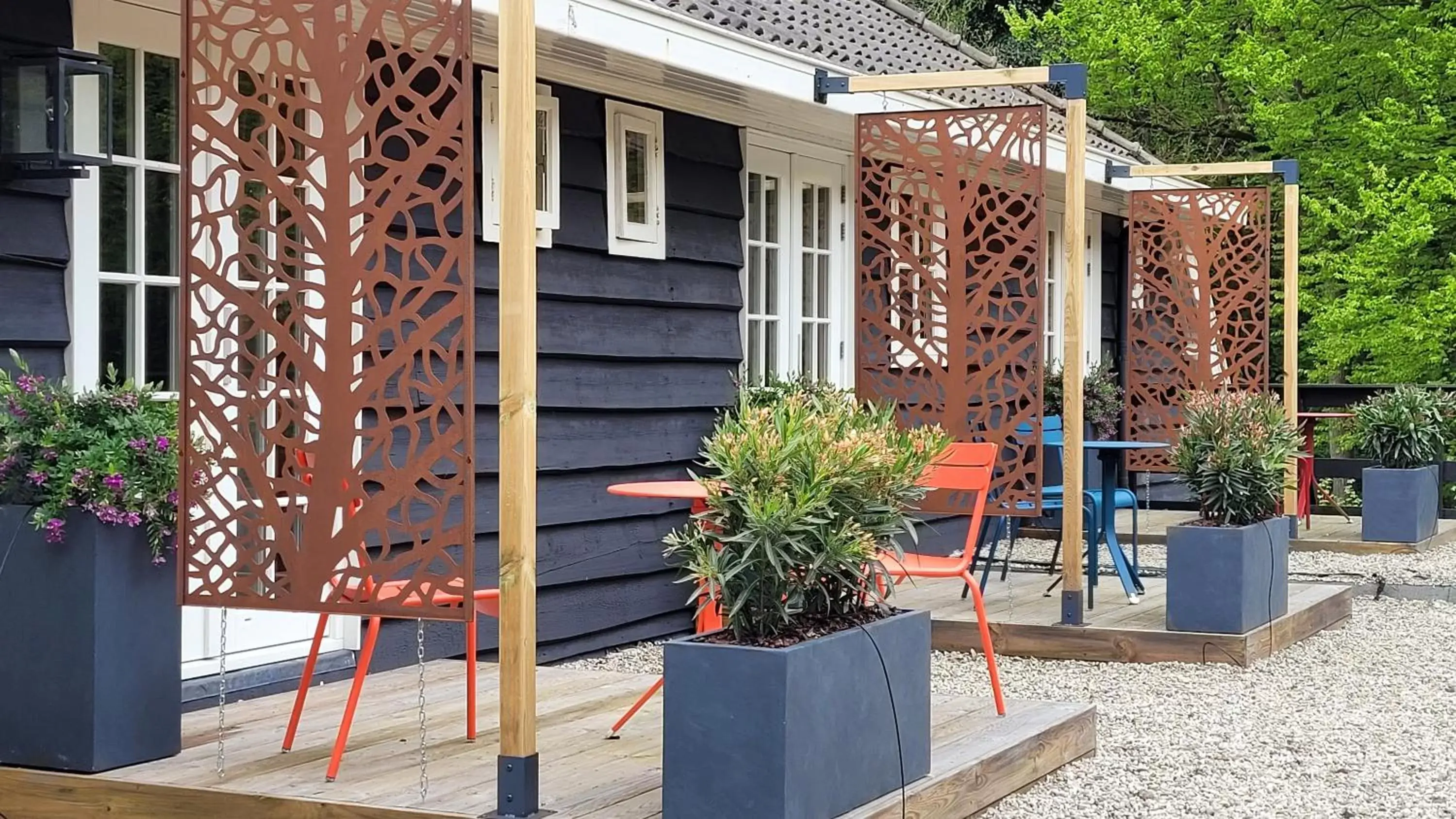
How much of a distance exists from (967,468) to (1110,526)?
2.12 meters

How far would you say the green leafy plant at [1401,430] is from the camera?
35.6 feet

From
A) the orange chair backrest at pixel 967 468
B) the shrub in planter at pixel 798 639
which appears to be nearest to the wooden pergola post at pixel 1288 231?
the orange chair backrest at pixel 967 468

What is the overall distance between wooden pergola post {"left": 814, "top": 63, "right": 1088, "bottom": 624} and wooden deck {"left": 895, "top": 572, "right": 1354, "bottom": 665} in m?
0.13

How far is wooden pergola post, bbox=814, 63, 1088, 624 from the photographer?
Result: 6625 millimetres

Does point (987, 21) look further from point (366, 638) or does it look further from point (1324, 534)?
point (366, 638)

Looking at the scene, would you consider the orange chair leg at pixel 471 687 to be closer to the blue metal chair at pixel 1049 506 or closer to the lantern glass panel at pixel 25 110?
the lantern glass panel at pixel 25 110

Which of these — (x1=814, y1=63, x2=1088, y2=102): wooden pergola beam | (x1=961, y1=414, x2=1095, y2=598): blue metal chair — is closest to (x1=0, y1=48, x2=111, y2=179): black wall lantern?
(x1=961, y1=414, x2=1095, y2=598): blue metal chair

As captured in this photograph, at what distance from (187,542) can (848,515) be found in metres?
1.47

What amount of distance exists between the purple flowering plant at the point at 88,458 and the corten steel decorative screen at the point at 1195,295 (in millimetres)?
7860

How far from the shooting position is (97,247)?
4703mm

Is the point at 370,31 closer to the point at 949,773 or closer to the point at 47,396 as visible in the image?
the point at 47,396

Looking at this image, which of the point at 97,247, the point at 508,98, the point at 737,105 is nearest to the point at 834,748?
the point at 508,98

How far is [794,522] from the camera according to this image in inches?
144

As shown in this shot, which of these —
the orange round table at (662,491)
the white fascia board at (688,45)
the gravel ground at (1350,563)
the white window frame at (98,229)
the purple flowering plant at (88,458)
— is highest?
the white fascia board at (688,45)
